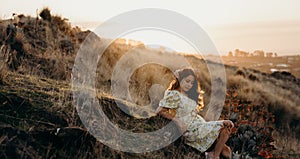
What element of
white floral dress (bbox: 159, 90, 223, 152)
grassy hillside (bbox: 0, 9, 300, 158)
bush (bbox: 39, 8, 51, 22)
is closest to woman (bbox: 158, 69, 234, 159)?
white floral dress (bbox: 159, 90, 223, 152)

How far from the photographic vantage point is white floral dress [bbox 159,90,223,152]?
17.8 feet

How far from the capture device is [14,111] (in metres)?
4.55

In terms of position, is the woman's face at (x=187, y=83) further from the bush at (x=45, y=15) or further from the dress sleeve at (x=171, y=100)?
the bush at (x=45, y=15)

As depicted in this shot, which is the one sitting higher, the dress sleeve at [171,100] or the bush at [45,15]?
the bush at [45,15]

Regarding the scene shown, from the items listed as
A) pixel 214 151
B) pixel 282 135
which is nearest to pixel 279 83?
pixel 282 135

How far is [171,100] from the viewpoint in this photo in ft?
18.1

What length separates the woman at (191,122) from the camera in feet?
17.7

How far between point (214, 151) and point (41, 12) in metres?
9.32

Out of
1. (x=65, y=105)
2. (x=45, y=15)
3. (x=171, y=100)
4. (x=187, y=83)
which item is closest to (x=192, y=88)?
(x=187, y=83)

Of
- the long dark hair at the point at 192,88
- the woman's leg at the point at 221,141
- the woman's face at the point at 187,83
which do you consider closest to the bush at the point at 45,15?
the long dark hair at the point at 192,88

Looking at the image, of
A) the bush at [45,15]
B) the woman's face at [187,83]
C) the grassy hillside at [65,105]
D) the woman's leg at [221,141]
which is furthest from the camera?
the bush at [45,15]

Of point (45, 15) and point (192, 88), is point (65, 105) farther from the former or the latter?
point (45, 15)

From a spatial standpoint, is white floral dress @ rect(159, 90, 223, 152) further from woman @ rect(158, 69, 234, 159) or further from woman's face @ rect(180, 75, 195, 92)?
woman's face @ rect(180, 75, 195, 92)

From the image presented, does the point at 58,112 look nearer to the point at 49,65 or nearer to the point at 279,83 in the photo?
the point at 49,65
